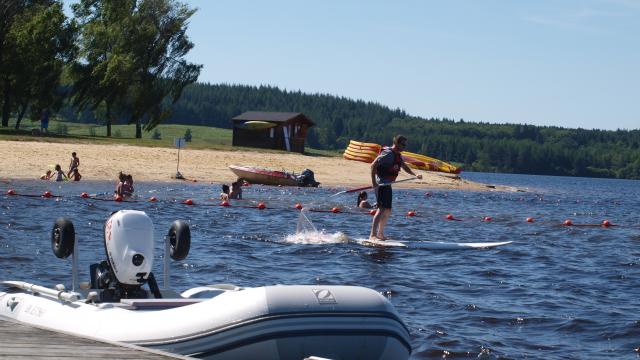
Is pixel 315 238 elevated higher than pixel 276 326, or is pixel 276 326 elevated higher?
pixel 276 326

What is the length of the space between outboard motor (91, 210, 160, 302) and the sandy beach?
2933 cm

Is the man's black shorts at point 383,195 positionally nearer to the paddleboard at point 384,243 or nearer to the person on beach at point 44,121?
the paddleboard at point 384,243

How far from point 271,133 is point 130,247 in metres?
62.7

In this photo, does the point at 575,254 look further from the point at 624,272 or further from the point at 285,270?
the point at 285,270

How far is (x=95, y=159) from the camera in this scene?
144 feet

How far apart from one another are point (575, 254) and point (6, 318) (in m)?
14.5

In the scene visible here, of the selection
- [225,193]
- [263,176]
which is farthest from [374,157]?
[225,193]

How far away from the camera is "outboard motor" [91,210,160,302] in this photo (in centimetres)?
866

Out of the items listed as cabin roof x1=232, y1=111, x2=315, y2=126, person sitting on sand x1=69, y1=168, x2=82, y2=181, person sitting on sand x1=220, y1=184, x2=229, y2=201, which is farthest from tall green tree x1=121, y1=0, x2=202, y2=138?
person sitting on sand x1=220, y1=184, x2=229, y2=201

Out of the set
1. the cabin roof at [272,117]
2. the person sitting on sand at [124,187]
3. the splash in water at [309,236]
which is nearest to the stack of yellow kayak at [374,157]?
the cabin roof at [272,117]

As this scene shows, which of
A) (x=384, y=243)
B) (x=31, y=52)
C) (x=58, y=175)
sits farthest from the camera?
(x=31, y=52)

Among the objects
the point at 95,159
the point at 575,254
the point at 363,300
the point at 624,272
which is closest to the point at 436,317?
the point at 363,300

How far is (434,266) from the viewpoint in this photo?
56.8 ft

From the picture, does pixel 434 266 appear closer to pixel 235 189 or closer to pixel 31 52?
pixel 235 189
